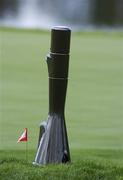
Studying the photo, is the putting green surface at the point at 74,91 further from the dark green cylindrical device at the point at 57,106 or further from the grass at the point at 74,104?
the dark green cylindrical device at the point at 57,106

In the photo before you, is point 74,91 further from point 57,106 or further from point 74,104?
point 57,106

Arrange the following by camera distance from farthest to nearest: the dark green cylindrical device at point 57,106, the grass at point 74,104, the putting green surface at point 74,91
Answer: the putting green surface at point 74,91, the dark green cylindrical device at point 57,106, the grass at point 74,104

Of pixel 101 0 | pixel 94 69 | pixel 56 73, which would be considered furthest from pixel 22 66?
pixel 101 0

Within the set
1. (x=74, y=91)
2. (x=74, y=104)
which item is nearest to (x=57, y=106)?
(x=74, y=104)

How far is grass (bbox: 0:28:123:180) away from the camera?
183 inches

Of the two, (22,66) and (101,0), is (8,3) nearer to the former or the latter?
(101,0)

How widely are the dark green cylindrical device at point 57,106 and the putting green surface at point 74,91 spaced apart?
1.67 meters

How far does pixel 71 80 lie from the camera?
35.1 ft

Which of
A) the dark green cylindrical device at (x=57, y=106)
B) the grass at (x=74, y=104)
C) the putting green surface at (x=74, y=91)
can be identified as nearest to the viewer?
the grass at (x=74, y=104)

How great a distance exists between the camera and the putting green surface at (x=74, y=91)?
24.1 feet

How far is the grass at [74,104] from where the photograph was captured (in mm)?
4648

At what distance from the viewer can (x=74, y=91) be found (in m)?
9.89

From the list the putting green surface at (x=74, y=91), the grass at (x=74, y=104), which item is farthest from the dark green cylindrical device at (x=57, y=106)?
the putting green surface at (x=74, y=91)

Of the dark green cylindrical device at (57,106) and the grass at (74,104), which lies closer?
the grass at (74,104)
